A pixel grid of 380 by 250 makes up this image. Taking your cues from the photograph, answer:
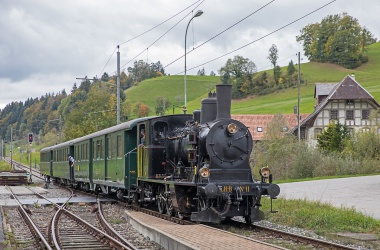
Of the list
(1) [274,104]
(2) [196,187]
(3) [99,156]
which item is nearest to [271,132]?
(3) [99,156]

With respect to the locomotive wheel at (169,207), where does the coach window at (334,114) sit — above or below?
above

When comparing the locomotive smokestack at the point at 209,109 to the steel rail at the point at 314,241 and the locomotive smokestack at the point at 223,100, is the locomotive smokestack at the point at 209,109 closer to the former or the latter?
the locomotive smokestack at the point at 223,100

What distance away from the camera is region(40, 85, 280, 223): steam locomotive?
568 inches

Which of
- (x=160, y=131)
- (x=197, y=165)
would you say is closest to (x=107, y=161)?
(x=160, y=131)

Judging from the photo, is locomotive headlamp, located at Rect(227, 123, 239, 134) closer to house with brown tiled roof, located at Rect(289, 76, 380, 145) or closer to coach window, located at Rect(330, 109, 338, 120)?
house with brown tiled roof, located at Rect(289, 76, 380, 145)

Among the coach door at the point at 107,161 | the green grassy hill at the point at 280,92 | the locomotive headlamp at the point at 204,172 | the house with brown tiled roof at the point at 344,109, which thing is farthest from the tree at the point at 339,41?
the locomotive headlamp at the point at 204,172

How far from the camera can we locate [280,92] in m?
118

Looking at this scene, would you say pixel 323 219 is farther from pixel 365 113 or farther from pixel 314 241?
pixel 365 113

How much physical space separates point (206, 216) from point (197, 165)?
52.8 inches

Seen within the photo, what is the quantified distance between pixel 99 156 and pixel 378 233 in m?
14.7

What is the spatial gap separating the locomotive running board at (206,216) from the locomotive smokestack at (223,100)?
251 cm

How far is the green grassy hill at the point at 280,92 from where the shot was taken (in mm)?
101750

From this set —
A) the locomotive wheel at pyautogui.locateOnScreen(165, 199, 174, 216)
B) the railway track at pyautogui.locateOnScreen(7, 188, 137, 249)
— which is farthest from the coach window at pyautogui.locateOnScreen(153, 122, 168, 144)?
the railway track at pyautogui.locateOnScreen(7, 188, 137, 249)

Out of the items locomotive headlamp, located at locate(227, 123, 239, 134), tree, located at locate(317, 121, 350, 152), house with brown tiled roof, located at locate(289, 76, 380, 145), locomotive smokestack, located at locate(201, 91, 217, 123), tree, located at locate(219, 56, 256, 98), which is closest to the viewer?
locomotive headlamp, located at locate(227, 123, 239, 134)
